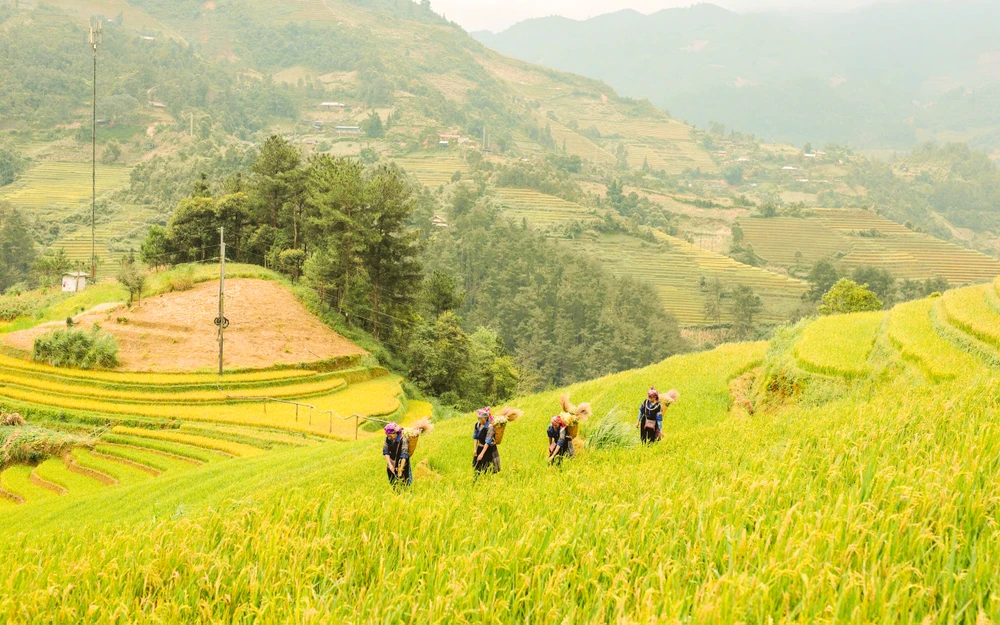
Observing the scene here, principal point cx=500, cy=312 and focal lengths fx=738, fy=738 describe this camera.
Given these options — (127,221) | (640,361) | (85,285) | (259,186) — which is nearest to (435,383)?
(259,186)

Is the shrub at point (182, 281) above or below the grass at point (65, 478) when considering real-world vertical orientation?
above

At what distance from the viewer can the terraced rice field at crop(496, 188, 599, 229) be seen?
12494cm

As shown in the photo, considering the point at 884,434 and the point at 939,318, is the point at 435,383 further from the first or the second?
the point at 884,434

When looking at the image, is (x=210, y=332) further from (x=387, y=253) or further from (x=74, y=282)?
(x=74, y=282)

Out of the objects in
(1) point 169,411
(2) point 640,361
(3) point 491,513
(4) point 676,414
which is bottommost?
(2) point 640,361

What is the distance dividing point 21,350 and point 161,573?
127 ft

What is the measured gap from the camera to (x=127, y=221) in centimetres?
9338

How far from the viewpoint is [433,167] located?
156875mm

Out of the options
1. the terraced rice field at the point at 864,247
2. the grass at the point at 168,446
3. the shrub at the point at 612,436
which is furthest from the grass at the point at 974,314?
the terraced rice field at the point at 864,247

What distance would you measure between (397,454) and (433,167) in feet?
494

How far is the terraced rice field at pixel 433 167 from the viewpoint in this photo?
479 ft

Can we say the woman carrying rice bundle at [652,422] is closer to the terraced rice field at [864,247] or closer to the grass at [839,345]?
the grass at [839,345]

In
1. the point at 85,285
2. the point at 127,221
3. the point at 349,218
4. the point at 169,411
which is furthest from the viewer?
the point at 127,221

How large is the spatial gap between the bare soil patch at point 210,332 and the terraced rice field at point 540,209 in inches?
3095
